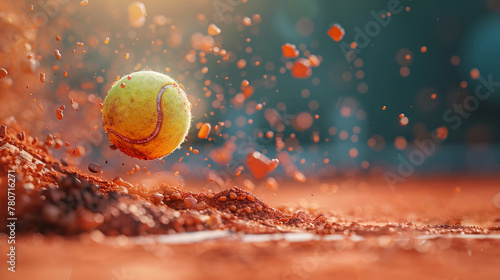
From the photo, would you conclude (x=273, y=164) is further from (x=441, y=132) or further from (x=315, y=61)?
(x=441, y=132)

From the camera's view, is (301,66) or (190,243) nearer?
(190,243)

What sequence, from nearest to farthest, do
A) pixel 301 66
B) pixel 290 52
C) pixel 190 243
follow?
1. pixel 190 243
2. pixel 301 66
3. pixel 290 52

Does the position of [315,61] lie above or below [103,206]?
above

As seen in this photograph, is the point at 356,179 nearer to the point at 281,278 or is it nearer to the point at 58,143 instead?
the point at 58,143

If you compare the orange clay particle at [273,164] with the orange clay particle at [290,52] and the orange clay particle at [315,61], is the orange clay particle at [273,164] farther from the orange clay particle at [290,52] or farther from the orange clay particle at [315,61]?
the orange clay particle at [315,61]

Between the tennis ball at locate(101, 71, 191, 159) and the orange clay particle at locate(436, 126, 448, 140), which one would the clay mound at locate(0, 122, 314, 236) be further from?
the orange clay particle at locate(436, 126, 448, 140)

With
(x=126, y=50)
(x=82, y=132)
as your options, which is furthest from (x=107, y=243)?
(x=126, y=50)

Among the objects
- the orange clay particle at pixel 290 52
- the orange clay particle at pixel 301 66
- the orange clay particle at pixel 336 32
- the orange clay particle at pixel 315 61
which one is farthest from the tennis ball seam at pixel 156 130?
the orange clay particle at pixel 315 61

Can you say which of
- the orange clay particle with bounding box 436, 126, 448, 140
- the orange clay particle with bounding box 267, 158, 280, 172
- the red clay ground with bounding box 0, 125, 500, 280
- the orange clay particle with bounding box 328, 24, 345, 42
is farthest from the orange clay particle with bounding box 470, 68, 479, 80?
the red clay ground with bounding box 0, 125, 500, 280

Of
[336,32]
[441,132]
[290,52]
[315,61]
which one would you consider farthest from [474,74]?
[290,52]
